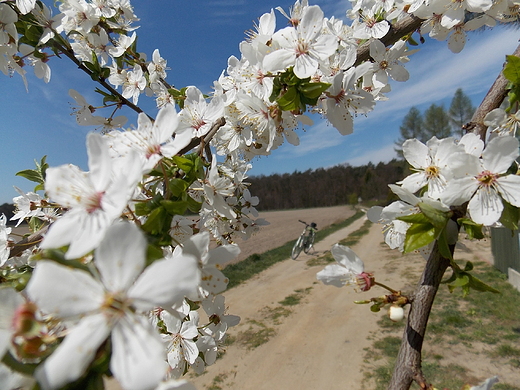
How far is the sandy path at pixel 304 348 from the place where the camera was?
4461 mm

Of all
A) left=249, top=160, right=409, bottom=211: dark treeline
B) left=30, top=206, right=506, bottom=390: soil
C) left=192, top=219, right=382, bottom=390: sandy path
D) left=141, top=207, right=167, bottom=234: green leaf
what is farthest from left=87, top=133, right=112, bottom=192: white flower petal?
left=249, top=160, right=409, bottom=211: dark treeline

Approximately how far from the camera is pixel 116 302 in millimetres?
528

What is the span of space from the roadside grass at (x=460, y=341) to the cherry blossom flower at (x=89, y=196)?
15.2 feet

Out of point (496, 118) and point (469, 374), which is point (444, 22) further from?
point (469, 374)

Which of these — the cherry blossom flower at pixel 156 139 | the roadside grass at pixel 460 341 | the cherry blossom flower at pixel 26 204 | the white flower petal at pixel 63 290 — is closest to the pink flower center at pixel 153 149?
the cherry blossom flower at pixel 156 139

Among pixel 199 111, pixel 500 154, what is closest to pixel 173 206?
pixel 199 111

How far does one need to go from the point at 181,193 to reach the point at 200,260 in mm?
179

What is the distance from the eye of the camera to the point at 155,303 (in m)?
0.51

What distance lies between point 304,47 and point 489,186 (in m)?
0.65

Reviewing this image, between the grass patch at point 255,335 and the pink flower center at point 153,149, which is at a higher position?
the pink flower center at point 153,149

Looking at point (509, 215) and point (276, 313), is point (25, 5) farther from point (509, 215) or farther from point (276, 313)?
point (276, 313)

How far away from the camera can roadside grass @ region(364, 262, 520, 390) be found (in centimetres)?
426

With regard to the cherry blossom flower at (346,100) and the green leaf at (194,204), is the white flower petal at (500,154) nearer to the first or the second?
the cherry blossom flower at (346,100)

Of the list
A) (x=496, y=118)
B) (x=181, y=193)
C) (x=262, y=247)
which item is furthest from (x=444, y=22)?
(x=262, y=247)
